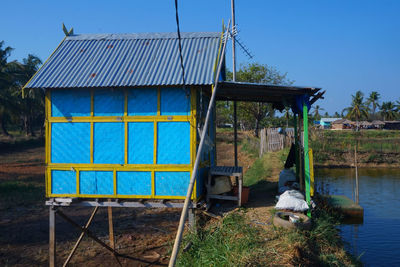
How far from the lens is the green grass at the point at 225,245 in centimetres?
576

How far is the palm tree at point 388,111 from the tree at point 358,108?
19.9 feet

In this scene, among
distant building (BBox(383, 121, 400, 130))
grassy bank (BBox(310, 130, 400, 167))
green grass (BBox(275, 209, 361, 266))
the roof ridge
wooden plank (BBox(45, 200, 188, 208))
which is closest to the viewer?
green grass (BBox(275, 209, 361, 266))

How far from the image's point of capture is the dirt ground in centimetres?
919

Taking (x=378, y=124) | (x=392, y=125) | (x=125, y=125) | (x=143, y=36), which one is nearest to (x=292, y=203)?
(x=125, y=125)

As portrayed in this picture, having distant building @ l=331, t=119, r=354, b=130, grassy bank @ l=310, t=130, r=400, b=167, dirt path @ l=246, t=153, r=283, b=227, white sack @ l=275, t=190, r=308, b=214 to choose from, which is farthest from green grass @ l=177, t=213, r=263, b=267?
distant building @ l=331, t=119, r=354, b=130

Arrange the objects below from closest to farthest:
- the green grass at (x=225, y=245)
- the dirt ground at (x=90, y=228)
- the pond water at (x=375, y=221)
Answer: the green grass at (x=225, y=245), the dirt ground at (x=90, y=228), the pond water at (x=375, y=221)

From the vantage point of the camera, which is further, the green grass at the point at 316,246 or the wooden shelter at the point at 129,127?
the wooden shelter at the point at 129,127

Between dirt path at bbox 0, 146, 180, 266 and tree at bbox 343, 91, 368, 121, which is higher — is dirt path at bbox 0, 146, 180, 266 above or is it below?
below

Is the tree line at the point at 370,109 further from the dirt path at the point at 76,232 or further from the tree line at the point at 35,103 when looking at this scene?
the dirt path at the point at 76,232

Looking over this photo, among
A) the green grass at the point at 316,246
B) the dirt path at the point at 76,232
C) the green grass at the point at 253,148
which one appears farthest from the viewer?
the green grass at the point at 253,148

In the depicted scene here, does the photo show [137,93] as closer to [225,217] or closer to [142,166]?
[142,166]

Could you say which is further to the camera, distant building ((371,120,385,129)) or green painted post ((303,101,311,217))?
distant building ((371,120,385,129))

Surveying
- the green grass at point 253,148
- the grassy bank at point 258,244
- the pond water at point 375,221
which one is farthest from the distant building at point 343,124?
the grassy bank at point 258,244

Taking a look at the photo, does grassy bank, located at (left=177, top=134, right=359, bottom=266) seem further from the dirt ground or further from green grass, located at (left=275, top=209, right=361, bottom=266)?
the dirt ground
